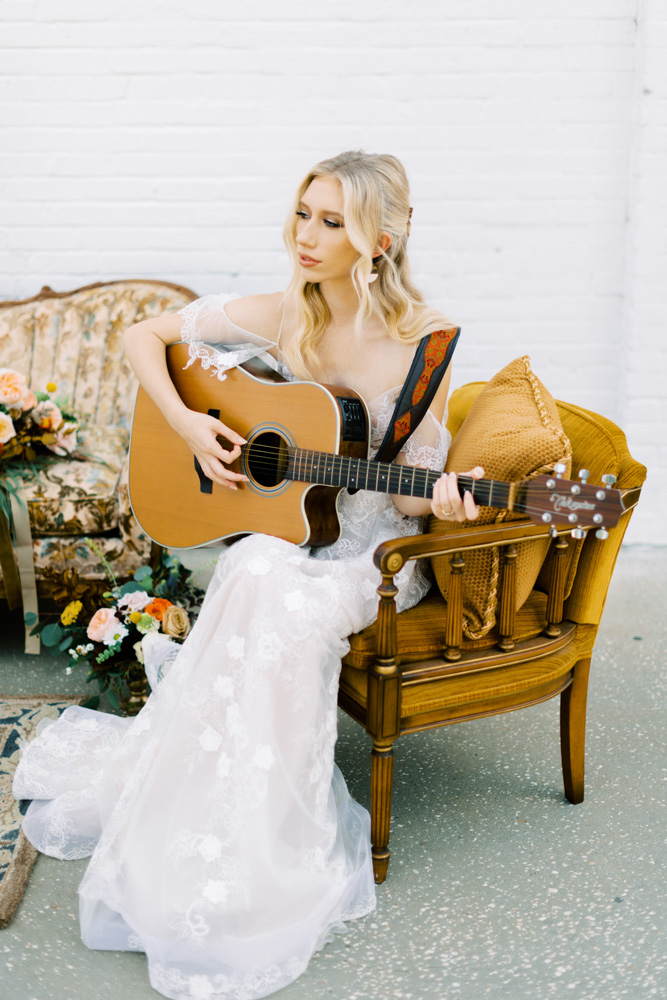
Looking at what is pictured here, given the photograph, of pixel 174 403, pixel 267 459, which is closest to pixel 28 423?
pixel 174 403

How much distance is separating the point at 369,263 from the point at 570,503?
777 millimetres

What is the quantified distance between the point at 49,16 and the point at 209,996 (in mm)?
3611

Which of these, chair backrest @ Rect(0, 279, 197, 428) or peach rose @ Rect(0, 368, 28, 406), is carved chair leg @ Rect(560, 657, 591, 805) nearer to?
peach rose @ Rect(0, 368, 28, 406)

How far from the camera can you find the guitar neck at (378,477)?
1.70 m

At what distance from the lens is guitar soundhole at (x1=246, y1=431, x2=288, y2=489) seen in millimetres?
2051

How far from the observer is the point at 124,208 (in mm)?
3764

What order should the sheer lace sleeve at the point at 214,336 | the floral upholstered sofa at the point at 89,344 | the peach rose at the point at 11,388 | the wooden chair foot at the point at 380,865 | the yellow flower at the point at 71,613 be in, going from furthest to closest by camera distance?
the floral upholstered sofa at the point at 89,344
the peach rose at the point at 11,388
the yellow flower at the point at 71,613
the sheer lace sleeve at the point at 214,336
the wooden chair foot at the point at 380,865

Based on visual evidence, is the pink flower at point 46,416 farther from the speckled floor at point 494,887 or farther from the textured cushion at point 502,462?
the textured cushion at point 502,462

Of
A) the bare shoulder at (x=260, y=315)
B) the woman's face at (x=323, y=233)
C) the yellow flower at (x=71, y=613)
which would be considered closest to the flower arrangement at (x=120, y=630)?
the yellow flower at (x=71, y=613)

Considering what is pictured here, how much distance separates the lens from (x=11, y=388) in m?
2.82

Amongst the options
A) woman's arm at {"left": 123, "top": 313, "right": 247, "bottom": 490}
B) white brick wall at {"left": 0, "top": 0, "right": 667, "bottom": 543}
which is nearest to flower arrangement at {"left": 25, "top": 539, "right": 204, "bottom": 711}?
woman's arm at {"left": 123, "top": 313, "right": 247, "bottom": 490}

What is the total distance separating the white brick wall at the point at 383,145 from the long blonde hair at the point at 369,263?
1716 mm

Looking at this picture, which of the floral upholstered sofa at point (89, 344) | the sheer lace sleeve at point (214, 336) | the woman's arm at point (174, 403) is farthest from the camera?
the floral upholstered sofa at point (89, 344)

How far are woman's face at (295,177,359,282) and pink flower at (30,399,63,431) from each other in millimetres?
1220
